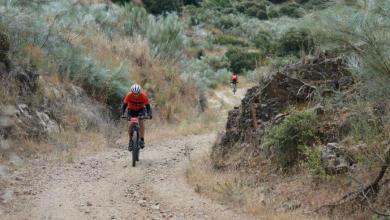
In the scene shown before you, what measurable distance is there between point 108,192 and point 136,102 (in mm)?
4133

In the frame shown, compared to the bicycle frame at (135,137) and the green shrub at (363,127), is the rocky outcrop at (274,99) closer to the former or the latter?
the green shrub at (363,127)

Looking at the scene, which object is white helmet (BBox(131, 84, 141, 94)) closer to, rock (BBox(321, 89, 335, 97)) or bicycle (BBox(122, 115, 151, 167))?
bicycle (BBox(122, 115, 151, 167))

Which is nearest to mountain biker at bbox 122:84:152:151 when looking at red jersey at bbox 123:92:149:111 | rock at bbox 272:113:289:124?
red jersey at bbox 123:92:149:111

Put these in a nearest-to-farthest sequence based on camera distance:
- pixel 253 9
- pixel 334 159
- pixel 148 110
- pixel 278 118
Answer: pixel 334 159, pixel 278 118, pixel 148 110, pixel 253 9

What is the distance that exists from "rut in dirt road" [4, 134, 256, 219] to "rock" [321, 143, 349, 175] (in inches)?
58.9

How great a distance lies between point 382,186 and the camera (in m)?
8.15

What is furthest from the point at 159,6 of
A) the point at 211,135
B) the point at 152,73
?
the point at 211,135

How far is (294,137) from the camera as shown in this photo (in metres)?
9.86

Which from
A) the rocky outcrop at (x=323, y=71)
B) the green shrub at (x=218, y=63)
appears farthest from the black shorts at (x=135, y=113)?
the green shrub at (x=218, y=63)

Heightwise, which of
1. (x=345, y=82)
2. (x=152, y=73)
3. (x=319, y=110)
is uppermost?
(x=345, y=82)

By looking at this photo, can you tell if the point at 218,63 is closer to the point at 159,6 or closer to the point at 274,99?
the point at 159,6

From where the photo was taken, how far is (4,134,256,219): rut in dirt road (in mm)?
8625

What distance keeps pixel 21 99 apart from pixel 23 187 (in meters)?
4.47

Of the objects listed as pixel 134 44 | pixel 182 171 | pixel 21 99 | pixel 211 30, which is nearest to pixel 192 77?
pixel 134 44
